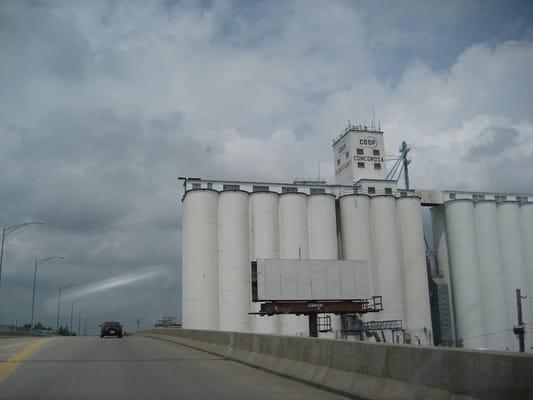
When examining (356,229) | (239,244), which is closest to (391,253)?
(356,229)

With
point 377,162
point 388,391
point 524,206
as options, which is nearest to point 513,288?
point 524,206

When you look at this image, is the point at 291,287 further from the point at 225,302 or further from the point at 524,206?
the point at 524,206

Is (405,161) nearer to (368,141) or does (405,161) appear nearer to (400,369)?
(368,141)

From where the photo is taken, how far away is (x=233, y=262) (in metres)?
72.6

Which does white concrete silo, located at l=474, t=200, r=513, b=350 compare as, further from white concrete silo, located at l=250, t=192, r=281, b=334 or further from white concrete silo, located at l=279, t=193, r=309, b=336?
white concrete silo, located at l=250, t=192, r=281, b=334

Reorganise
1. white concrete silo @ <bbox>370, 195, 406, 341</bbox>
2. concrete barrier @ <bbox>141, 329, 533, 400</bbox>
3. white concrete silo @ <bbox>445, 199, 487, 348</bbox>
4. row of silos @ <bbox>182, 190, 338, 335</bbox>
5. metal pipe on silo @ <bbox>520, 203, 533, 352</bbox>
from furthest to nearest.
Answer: metal pipe on silo @ <bbox>520, 203, 533, 352</bbox>
white concrete silo @ <bbox>445, 199, 487, 348</bbox>
white concrete silo @ <bbox>370, 195, 406, 341</bbox>
row of silos @ <bbox>182, 190, 338, 335</bbox>
concrete barrier @ <bbox>141, 329, 533, 400</bbox>

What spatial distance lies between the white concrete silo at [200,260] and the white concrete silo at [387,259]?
23.0 m

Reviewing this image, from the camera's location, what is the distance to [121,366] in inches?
669

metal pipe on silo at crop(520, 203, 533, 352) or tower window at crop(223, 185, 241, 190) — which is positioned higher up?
tower window at crop(223, 185, 241, 190)

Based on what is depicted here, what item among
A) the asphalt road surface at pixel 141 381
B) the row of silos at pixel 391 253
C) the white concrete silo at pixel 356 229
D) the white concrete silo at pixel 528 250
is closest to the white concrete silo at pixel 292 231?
the white concrete silo at pixel 356 229

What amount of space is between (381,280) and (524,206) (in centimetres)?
2915

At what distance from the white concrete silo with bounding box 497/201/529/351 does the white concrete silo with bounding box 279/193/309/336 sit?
105ft

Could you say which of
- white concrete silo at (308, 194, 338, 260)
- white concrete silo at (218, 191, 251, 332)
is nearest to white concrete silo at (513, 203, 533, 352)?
white concrete silo at (308, 194, 338, 260)

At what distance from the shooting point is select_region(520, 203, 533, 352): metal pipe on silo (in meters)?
83.2
